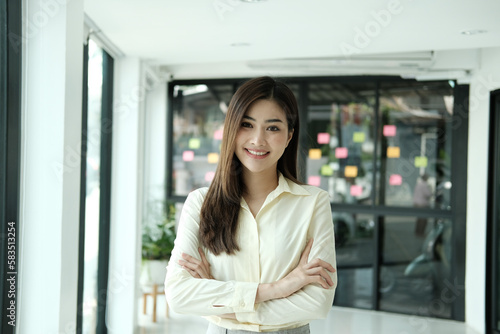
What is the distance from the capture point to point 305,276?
158 cm

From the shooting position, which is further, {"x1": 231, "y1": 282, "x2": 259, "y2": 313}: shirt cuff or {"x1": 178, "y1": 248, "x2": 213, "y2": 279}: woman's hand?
{"x1": 178, "y1": 248, "x2": 213, "y2": 279}: woman's hand

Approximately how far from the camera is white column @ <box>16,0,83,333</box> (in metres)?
2.39

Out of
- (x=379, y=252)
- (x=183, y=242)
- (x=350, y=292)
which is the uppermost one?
(x=183, y=242)

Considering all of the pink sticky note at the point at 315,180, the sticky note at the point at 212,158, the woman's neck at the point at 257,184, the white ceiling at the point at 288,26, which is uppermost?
the white ceiling at the point at 288,26

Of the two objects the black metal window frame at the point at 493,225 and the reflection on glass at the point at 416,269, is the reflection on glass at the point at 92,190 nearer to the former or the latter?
the reflection on glass at the point at 416,269

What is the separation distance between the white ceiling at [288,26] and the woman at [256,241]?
161 cm

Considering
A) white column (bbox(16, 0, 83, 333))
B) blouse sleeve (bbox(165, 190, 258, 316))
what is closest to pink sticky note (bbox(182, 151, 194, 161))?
white column (bbox(16, 0, 83, 333))

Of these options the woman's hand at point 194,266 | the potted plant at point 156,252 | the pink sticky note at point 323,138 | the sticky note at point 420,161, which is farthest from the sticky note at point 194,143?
the woman's hand at point 194,266

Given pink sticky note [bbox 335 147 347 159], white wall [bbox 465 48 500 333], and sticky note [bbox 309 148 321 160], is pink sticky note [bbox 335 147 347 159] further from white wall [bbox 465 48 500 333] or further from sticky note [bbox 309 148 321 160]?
white wall [bbox 465 48 500 333]

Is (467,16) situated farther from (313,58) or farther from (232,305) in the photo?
(232,305)

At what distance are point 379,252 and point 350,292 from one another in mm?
634

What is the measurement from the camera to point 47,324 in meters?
2.38

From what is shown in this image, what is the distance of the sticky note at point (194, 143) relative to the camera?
625 cm

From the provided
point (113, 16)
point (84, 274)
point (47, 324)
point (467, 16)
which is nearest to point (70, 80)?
point (113, 16)
